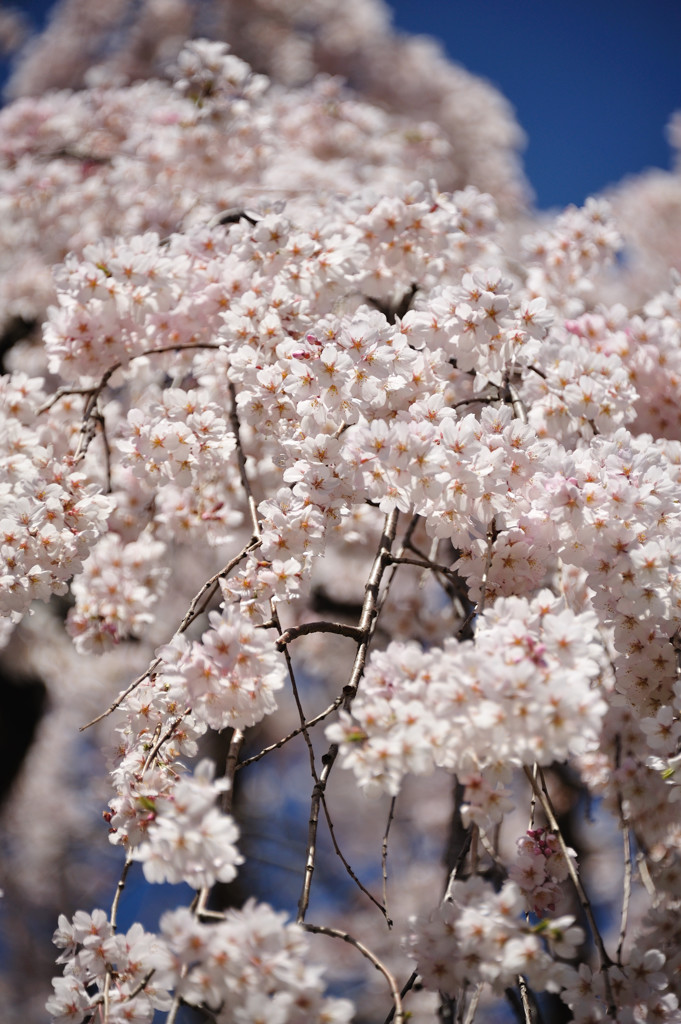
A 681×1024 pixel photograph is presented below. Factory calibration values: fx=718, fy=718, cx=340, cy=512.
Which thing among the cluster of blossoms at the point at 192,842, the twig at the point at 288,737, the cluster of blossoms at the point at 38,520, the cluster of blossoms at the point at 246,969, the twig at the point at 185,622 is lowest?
the cluster of blossoms at the point at 246,969

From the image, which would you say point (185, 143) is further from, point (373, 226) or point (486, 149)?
point (486, 149)

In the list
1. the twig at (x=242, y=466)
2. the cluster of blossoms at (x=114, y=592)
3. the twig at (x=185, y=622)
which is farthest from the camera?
the cluster of blossoms at (x=114, y=592)

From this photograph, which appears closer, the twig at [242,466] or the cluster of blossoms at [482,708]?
the cluster of blossoms at [482,708]

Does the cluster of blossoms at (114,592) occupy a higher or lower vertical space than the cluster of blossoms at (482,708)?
higher

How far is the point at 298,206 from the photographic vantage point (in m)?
3.79

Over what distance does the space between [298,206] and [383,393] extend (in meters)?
2.62

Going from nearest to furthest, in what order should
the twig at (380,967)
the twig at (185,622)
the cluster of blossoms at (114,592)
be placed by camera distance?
the twig at (380,967) → the twig at (185,622) → the cluster of blossoms at (114,592)

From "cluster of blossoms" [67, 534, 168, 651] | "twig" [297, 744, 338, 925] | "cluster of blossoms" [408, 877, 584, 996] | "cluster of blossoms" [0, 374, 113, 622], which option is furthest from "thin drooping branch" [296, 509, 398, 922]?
"cluster of blossoms" [67, 534, 168, 651]

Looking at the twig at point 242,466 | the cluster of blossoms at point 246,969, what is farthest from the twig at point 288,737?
the twig at point 242,466

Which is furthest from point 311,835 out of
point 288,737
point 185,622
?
point 185,622

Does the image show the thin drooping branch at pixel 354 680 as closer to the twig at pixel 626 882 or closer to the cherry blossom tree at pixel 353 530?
the cherry blossom tree at pixel 353 530

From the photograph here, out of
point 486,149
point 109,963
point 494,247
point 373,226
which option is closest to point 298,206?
point 494,247

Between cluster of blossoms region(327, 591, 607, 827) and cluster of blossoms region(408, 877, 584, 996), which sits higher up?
cluster of blossoms region(327, 591, 607, 827)

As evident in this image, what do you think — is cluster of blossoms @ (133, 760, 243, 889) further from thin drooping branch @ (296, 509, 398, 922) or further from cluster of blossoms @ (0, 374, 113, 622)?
cluster of blossoms @ (0, 374, 113, 622)
